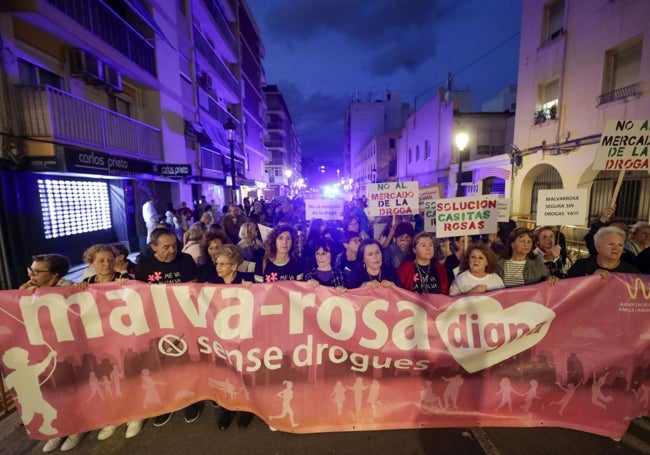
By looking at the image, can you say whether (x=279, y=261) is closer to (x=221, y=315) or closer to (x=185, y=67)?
(x=221, y=315)

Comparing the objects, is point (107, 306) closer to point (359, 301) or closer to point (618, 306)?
point (359, 301)

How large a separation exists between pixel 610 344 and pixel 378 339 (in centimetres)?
224

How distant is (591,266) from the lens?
352 cm

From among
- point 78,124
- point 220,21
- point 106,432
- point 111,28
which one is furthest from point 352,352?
point 220,21

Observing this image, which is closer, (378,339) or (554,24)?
(378,339)

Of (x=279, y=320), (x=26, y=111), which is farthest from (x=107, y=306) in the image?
(x=26, y=111)

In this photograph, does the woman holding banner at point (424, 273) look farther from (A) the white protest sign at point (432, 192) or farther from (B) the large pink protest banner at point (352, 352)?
(A) the white protest sign at point (432, 192)

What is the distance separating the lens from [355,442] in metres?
2.94

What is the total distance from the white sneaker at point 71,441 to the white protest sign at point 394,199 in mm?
5390

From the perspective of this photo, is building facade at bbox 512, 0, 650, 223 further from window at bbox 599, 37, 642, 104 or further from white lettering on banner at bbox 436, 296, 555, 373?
white lettering on banner at bbox 436, 296, 555, 373

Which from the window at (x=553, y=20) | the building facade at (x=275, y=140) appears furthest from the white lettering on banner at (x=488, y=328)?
the building facade at (x=275, y=140)

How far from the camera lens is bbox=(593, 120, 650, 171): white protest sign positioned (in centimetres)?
471

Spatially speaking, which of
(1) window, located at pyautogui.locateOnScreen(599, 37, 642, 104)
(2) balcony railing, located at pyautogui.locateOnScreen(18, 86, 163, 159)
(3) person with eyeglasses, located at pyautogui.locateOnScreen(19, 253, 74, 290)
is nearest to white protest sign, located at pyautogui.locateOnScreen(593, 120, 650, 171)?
(1) window, located at pyautogui.locateOnScreen(599, 37, 642, 104)

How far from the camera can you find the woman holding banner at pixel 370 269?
380 centimetres
